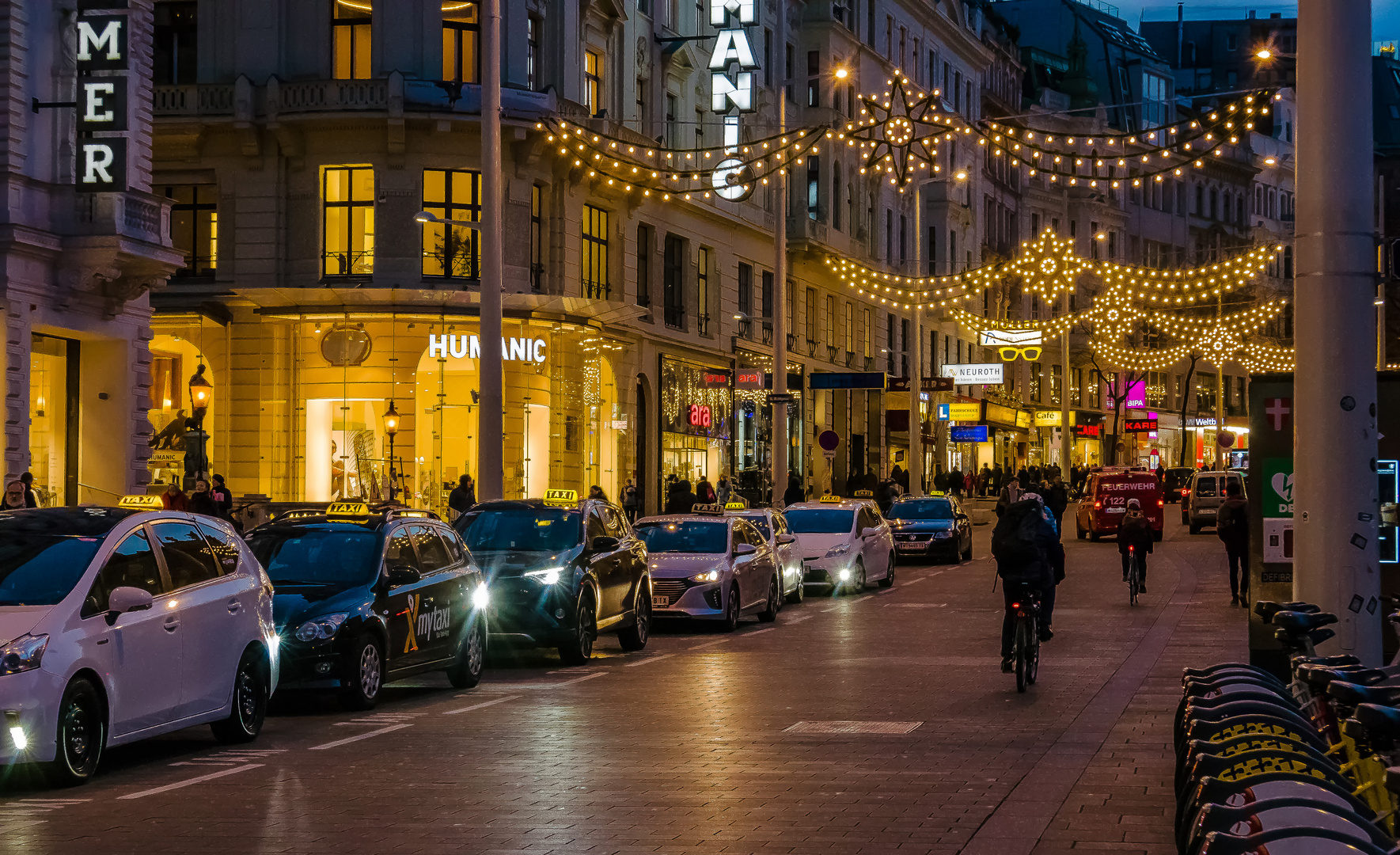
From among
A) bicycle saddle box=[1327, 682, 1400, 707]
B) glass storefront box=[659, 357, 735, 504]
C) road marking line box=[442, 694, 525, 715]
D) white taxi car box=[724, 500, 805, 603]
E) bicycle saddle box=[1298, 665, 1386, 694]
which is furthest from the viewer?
glass storefront box=[659, 357, 735, 504]

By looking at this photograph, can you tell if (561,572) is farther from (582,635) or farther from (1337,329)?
(1337,329)

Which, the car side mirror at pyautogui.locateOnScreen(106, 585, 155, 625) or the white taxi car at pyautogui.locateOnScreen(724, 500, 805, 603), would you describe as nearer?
the car side mirror at pyautogui.locateOnScreen(106, 585, 155, 625)

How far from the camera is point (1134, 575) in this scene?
1133 inches

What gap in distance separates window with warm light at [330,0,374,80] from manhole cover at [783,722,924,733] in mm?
28729

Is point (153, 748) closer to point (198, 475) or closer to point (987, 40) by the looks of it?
point (198, 475)

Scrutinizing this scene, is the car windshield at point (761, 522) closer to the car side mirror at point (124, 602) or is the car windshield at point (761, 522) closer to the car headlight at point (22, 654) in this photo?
the car side mirror at point (124, 602)

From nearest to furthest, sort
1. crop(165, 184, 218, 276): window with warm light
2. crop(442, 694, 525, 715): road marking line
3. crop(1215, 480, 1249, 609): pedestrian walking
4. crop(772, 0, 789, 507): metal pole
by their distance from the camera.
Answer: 1. crop(442, 694, 525, 715): road marking line
2. crop(1215, 480, 1249, 609): pedestrian walking
3. crop(165, 184, 218, 276): window with warm light
4. crop(772, 0, 789, 507): metal pole

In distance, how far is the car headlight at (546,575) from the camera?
19.8 metres

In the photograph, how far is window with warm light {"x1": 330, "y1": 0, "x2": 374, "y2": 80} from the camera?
40.4 meters

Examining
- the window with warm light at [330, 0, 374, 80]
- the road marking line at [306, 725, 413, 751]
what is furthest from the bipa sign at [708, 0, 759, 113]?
the road marking line at [306, 725, 413, 751]

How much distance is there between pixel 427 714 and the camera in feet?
51.5

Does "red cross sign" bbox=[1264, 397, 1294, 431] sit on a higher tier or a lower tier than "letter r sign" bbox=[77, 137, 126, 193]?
lower

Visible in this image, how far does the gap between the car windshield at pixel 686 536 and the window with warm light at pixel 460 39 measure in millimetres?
16515

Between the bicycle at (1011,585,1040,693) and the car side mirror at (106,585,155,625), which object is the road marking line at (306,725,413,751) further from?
the bicycle at (1011,585,1040,693)
